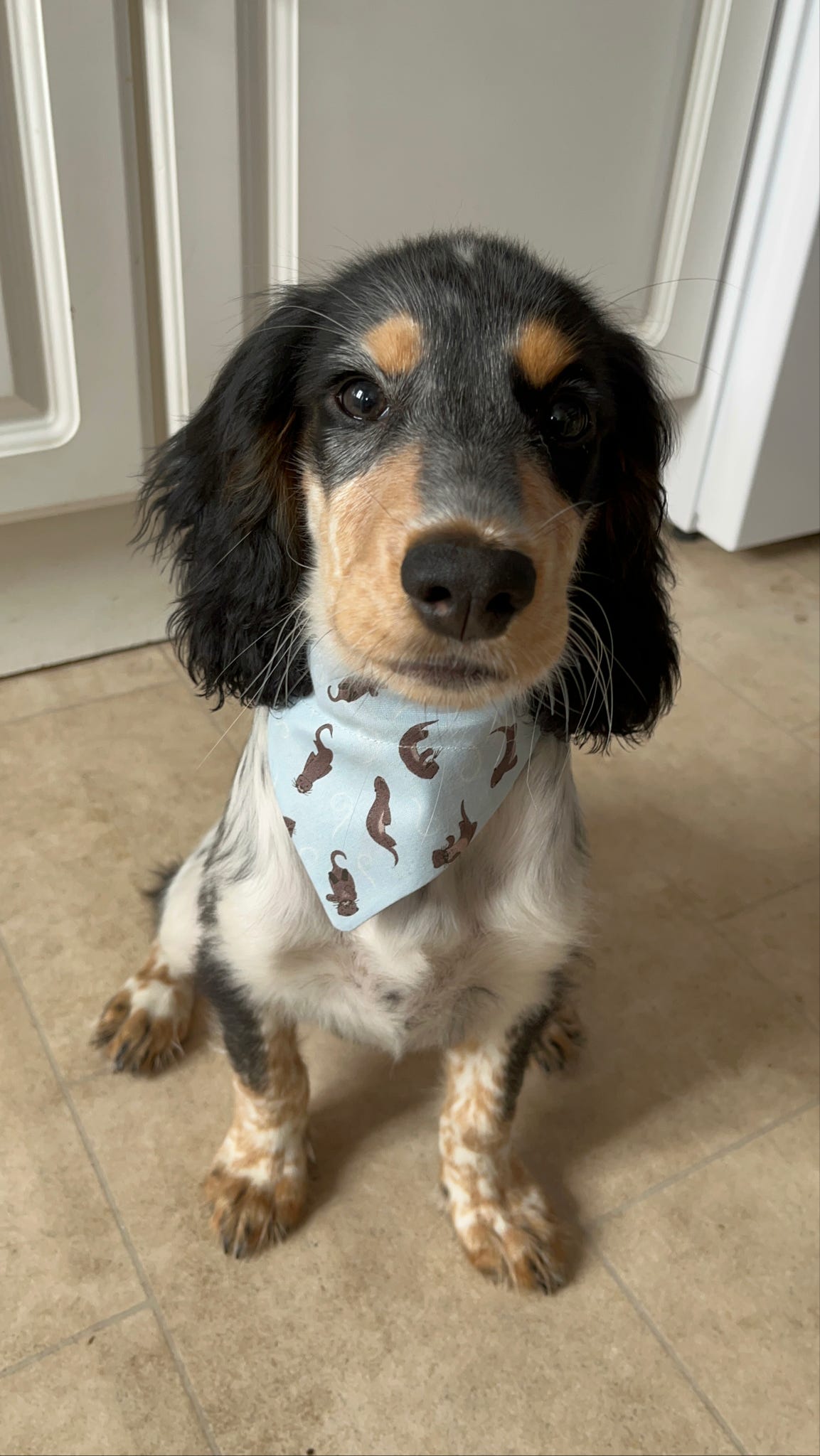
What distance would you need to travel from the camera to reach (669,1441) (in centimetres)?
127

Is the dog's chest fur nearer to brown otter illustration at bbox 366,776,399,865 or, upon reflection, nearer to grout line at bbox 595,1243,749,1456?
brown otter illustration at bbox 366,776,399,865

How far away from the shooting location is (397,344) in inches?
39.9

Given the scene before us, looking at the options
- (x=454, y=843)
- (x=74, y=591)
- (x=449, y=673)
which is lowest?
(x=74, y=591)

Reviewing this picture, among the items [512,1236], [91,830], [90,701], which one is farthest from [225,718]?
[512,1236]

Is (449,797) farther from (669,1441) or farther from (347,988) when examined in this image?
(669,1441)

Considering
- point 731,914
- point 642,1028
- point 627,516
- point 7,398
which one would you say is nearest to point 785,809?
point 731,914

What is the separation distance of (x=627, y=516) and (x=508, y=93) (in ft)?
4.02

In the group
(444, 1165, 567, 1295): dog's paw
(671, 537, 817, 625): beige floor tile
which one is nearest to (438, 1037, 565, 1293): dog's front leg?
(444, 1165, 567, 1295): dog's paw

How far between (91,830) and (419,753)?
97 cm

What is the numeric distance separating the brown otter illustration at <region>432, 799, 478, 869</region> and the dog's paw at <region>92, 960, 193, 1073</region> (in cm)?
63

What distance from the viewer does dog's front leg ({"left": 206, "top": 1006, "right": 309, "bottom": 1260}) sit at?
1.35 metres

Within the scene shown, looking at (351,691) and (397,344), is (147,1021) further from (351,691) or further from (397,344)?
(397,344)

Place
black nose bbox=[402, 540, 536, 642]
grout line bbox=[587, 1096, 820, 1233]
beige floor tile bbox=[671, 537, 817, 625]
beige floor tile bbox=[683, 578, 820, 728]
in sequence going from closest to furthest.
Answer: black nose bbox=[402, 540, 536, 642]
grout line bbox=[587, 1096, 820, 1233]
beige floor tile bbox=[683, 578, 820, 728]
beige floor tile bbox=[671, 537, 817, 625]

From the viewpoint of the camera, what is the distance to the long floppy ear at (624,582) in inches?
45.6
